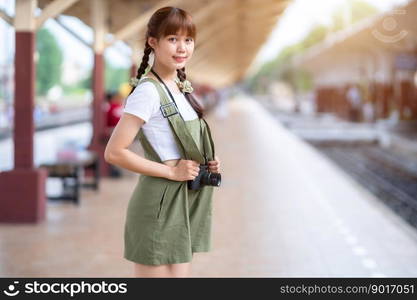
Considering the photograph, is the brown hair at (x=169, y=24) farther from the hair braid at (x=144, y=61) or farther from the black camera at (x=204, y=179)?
the black camera at (x=204, y=179)

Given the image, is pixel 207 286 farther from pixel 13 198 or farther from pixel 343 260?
pixel 13 198

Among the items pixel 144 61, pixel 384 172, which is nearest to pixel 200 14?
pixel 384 172

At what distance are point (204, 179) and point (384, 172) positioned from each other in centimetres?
1272

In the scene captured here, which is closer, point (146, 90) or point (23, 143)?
point (146, 90)

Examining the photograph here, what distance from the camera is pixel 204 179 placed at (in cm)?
295

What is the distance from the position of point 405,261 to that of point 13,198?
3797 millimetres

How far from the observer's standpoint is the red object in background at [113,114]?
1250 cm

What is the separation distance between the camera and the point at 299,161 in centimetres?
1579

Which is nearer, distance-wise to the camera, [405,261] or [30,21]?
[405,261]

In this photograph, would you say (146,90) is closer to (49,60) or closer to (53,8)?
(53,8)

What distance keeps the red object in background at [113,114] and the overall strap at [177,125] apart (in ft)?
31.6

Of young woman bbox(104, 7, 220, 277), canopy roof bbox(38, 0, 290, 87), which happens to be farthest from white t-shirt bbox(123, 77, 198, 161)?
canopy roof bbox(38, 0, 290, 87)

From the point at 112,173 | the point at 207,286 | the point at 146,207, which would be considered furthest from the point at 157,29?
the point at 112,173

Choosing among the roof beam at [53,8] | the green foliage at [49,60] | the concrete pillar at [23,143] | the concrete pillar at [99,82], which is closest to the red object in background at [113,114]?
the concrete pillar at [99,82]
